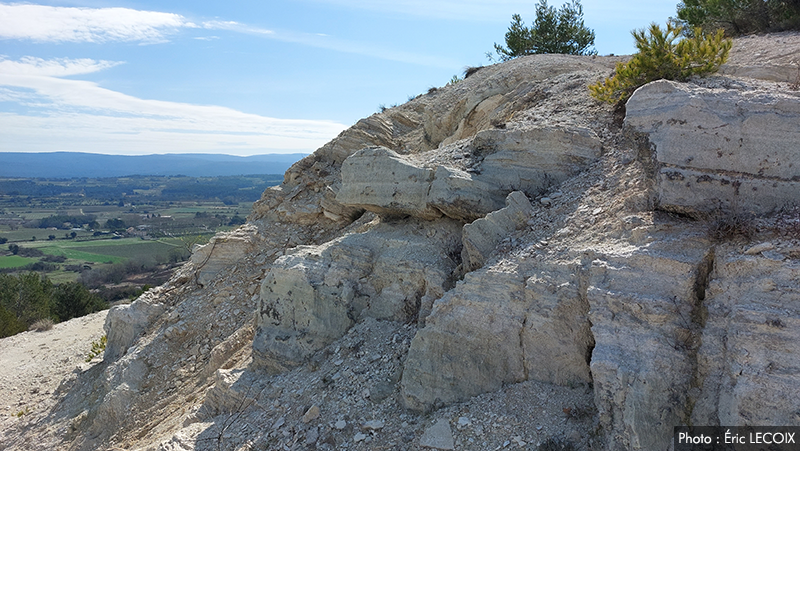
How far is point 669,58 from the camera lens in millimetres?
8695

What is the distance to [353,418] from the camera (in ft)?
24.5

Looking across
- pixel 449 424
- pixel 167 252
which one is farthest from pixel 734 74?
pixel 167 252

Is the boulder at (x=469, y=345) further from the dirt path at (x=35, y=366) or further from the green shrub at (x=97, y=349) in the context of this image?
the green shrub at (x=97, y=349)

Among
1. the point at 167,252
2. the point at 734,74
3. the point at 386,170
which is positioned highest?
the point at 734,74

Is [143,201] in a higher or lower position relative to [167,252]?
higher

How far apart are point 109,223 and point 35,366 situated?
76283 mm

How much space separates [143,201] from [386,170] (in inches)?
4645

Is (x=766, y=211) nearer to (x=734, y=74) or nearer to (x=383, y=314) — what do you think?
(x=734, y=74)

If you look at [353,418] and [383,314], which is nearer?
[353,418]

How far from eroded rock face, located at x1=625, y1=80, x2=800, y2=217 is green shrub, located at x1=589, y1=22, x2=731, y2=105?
1.97m

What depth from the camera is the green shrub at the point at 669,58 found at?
8.63 metres

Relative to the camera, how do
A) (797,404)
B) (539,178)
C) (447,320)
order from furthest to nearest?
(539,178) < (447,320) < (797,404)

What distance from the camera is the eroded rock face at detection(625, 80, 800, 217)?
251 inches

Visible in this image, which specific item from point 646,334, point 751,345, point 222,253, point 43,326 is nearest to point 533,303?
point 646,334
